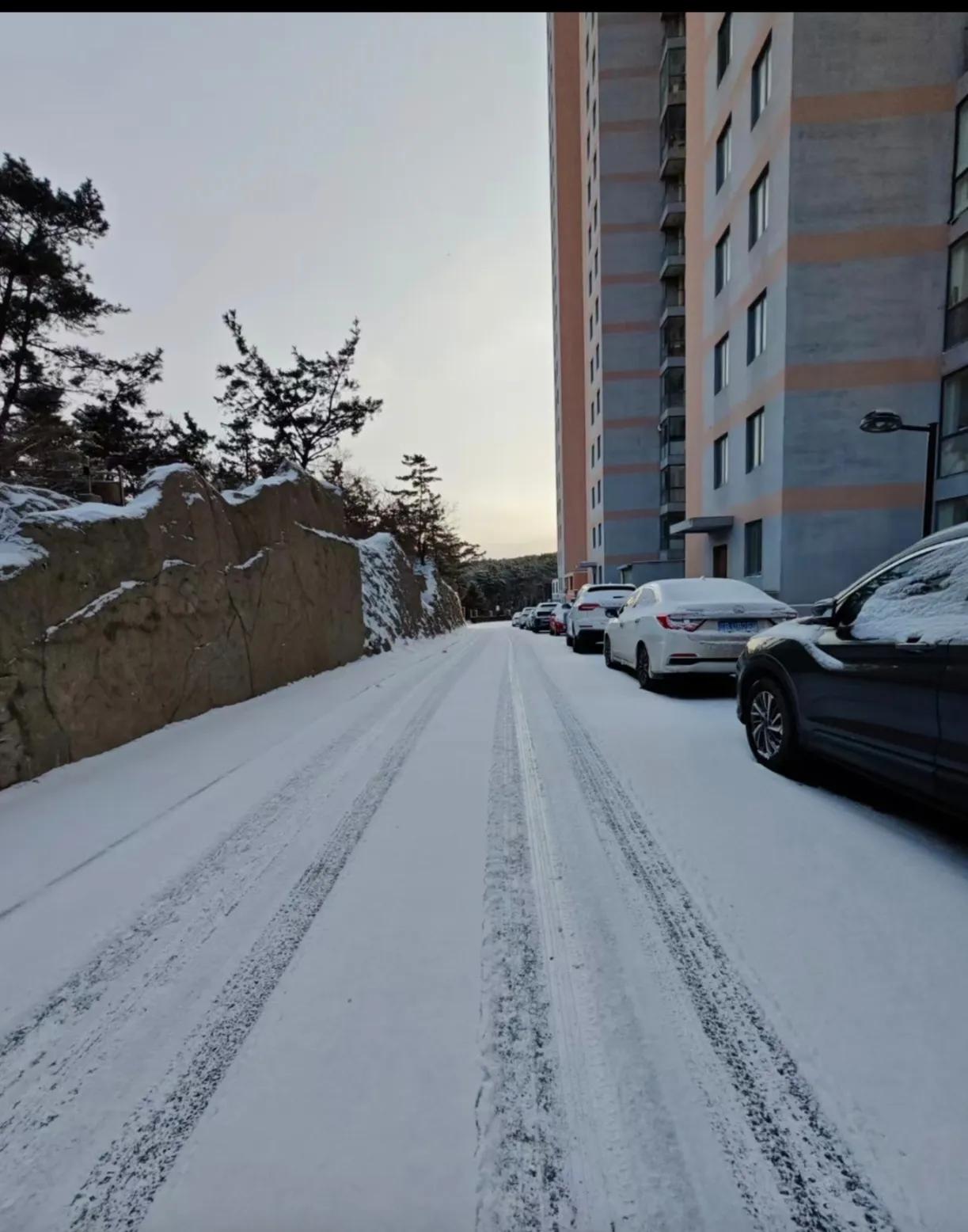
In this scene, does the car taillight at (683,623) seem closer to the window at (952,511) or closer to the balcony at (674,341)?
the window at (952,511)

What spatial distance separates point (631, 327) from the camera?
103ft

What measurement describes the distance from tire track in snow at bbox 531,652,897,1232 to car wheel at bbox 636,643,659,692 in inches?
182

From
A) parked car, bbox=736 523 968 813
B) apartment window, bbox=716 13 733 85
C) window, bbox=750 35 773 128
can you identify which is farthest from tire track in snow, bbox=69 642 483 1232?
apartment window, bbox=716 13 733 85

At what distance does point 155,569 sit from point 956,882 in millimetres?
6301

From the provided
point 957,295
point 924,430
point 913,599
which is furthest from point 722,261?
point 913,599

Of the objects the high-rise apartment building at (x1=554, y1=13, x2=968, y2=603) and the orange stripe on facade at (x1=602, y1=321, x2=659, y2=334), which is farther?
the orange stripe on facade at (x1=602, y1=321, x2=659, y2=334)

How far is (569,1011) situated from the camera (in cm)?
186

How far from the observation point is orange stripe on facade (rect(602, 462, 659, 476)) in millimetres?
31609

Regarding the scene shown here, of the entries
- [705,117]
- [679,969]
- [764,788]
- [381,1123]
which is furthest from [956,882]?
[705,117]

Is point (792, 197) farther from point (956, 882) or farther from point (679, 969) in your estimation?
point (679, 969)

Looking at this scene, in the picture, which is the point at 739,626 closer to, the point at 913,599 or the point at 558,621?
the point at 913,599

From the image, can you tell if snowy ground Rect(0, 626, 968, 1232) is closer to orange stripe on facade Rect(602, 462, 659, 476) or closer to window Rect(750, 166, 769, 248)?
window Rect(750, 166, 769, 248)

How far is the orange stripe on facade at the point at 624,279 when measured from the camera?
30.9 m

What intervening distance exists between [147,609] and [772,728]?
545 centimetres
